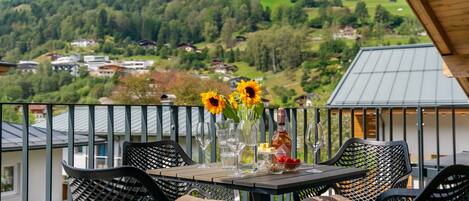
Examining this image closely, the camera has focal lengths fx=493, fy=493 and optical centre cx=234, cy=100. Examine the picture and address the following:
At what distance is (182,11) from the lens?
25719 millimetres

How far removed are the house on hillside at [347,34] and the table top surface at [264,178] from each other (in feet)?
68.9

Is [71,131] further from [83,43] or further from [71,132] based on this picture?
[83,43]

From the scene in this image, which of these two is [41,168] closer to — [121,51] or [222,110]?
[222,110]

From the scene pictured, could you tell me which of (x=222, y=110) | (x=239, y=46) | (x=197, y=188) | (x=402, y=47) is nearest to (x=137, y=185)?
(x=222, y=110)

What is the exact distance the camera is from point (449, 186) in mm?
1761

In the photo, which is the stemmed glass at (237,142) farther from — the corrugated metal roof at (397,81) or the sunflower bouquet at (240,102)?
the corrugated metal roof at (397,81)

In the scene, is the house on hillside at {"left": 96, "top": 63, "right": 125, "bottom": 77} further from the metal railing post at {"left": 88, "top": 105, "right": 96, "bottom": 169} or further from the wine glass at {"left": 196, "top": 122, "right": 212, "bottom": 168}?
the wine glass at {"left": 196, "top": 122, "right": 212, "bottom": 168}

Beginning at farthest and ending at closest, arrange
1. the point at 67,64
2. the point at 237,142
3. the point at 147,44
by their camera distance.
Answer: the point at 147,44
the point at 67,64
the point at 237,142

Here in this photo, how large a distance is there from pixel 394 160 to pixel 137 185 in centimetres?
182

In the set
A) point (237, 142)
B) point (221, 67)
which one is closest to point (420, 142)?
point (237, 142)

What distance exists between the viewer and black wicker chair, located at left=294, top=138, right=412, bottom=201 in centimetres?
288

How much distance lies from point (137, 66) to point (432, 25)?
71.0 feet

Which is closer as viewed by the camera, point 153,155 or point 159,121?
point 153,155

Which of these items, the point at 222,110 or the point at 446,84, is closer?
the point at 222,110
